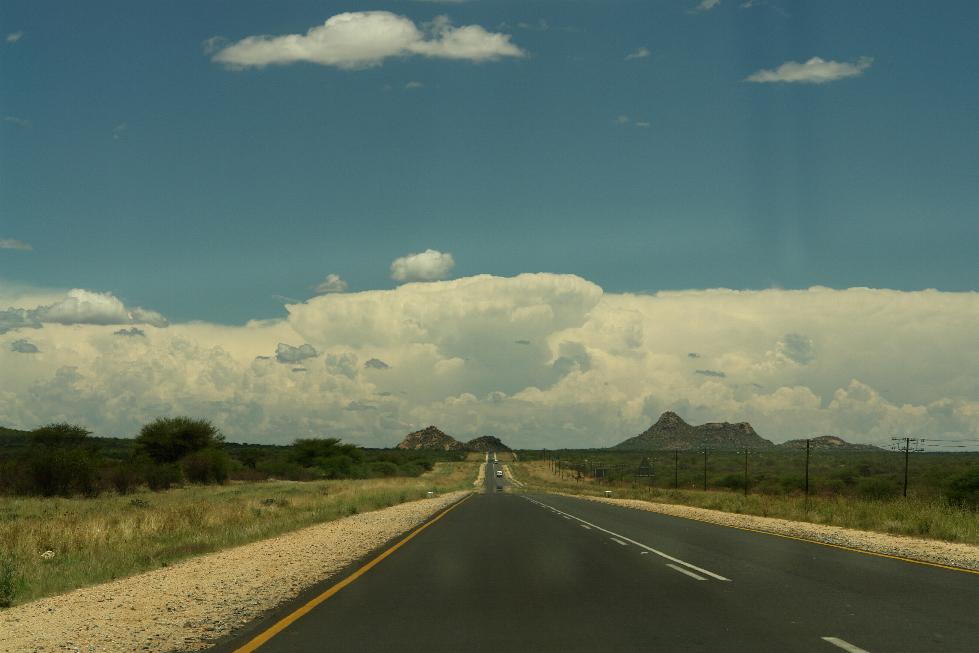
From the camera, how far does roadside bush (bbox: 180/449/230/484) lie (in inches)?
3177

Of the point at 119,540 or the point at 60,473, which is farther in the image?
the point at 60,473

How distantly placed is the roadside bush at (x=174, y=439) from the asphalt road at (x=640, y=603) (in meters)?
74.9

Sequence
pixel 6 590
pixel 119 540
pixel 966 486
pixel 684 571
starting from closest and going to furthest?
pixel 6 590 < pixel 684 571 < pixel 119 540 < pixel 966 486

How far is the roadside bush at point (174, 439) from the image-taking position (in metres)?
89.9

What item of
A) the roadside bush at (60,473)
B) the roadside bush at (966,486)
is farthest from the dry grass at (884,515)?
the roadside bush at (60,473)

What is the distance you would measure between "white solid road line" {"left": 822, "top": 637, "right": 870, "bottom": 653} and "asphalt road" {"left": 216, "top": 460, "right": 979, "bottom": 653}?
4cm

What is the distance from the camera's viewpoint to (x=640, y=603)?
12.1 metres

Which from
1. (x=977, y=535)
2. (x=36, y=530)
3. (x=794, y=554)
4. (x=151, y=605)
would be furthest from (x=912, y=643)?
(x=36, y=530)

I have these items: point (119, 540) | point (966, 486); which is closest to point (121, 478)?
point (119, 540)

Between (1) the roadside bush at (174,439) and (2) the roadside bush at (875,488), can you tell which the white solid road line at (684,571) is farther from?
(1) the roadside bush at (174,439)

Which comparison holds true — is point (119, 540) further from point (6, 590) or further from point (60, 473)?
point (60, 473)

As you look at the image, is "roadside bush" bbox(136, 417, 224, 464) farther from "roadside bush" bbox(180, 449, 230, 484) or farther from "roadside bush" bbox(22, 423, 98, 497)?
"roadside bush" bbox(22, 423, 98, 497)

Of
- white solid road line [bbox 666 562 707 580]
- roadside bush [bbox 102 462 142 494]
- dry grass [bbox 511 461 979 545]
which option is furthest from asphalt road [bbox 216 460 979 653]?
roadside bush [bbox 102 462 142 494]

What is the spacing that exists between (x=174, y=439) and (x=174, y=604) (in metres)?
82.9
